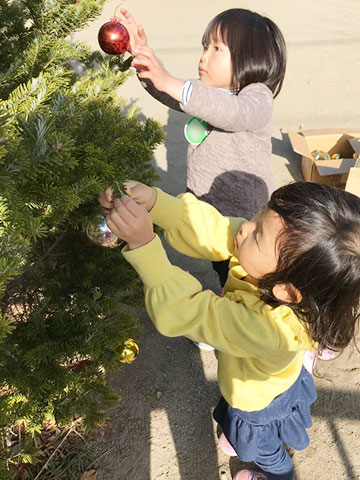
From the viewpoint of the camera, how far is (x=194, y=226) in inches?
66.9

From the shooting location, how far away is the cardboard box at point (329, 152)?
353 centimetres

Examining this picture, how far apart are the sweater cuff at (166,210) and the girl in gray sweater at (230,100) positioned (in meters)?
0.43

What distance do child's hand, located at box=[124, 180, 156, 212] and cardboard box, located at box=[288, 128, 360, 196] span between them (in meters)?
2.10

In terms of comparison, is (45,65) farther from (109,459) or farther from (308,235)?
(109,459)

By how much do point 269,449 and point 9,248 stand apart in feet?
4.98

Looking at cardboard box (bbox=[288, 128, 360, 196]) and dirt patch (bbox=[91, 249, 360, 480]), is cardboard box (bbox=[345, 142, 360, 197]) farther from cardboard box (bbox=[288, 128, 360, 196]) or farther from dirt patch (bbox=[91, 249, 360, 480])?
dirt patch (bbox=[91, 249, 360, 480])

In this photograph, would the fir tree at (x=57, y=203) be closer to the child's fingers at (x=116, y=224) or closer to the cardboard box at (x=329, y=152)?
the child's fingers at (x=116, y=224)

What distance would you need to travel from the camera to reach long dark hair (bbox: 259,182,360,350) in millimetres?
1278

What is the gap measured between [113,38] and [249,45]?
2.27 feet

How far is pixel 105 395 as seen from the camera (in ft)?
5.11

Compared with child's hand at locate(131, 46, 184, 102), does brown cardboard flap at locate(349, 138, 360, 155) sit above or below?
below

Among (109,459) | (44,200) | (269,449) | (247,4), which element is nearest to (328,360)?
(269,449)

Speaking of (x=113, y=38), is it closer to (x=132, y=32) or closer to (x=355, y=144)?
(x=132, y=32)

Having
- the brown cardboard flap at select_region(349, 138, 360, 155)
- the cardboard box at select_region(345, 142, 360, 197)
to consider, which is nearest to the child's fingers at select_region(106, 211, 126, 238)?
the cardboard box at select_region(345, 142, 360, 197)
